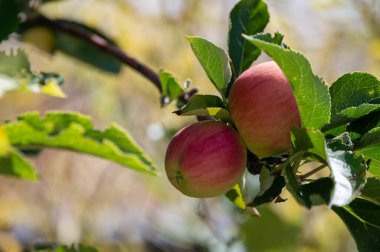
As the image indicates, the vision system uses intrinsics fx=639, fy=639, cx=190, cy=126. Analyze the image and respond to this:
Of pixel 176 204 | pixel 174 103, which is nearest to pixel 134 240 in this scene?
pixel 176 204

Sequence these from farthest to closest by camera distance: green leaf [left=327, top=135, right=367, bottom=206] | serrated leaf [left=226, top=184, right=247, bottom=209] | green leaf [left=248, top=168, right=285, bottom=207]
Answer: serrated leaf [left=226, top=184, right=247, bottom=209], green leaf [left=248, top=168, right=285, bottom=207], green leaf [left=327, top=135, right=367, bottom=206]

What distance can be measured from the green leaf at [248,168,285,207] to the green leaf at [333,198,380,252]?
0.28 ft

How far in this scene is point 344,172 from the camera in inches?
21.4

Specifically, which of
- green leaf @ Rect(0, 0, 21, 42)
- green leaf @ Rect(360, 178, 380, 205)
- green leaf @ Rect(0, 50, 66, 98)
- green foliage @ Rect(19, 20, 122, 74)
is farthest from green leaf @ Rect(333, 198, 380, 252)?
green foliage @ Rect(19, 20, 122, 74)

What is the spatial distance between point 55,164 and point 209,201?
711mm

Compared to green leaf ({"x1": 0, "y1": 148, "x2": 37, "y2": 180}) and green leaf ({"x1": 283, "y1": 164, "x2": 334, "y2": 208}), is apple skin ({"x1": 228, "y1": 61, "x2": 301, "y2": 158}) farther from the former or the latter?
green leaf ({"x1": 0, "y1": 148, "x2": 37, "y2": 180})

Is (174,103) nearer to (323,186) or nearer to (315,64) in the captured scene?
(323,186)

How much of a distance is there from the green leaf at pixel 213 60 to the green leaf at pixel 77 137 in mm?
144

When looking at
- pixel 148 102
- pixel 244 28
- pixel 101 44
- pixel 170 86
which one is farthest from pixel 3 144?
pixel 148 102

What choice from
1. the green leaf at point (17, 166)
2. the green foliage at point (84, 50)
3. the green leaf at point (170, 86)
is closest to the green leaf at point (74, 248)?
the green leaf at point (17, 166)

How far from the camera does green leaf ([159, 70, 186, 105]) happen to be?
2.55 feet

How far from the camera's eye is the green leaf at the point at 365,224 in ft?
2.09

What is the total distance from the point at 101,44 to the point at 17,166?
37cm

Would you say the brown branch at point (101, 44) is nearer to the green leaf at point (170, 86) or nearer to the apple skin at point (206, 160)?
the green leaf at point (170, 86)
